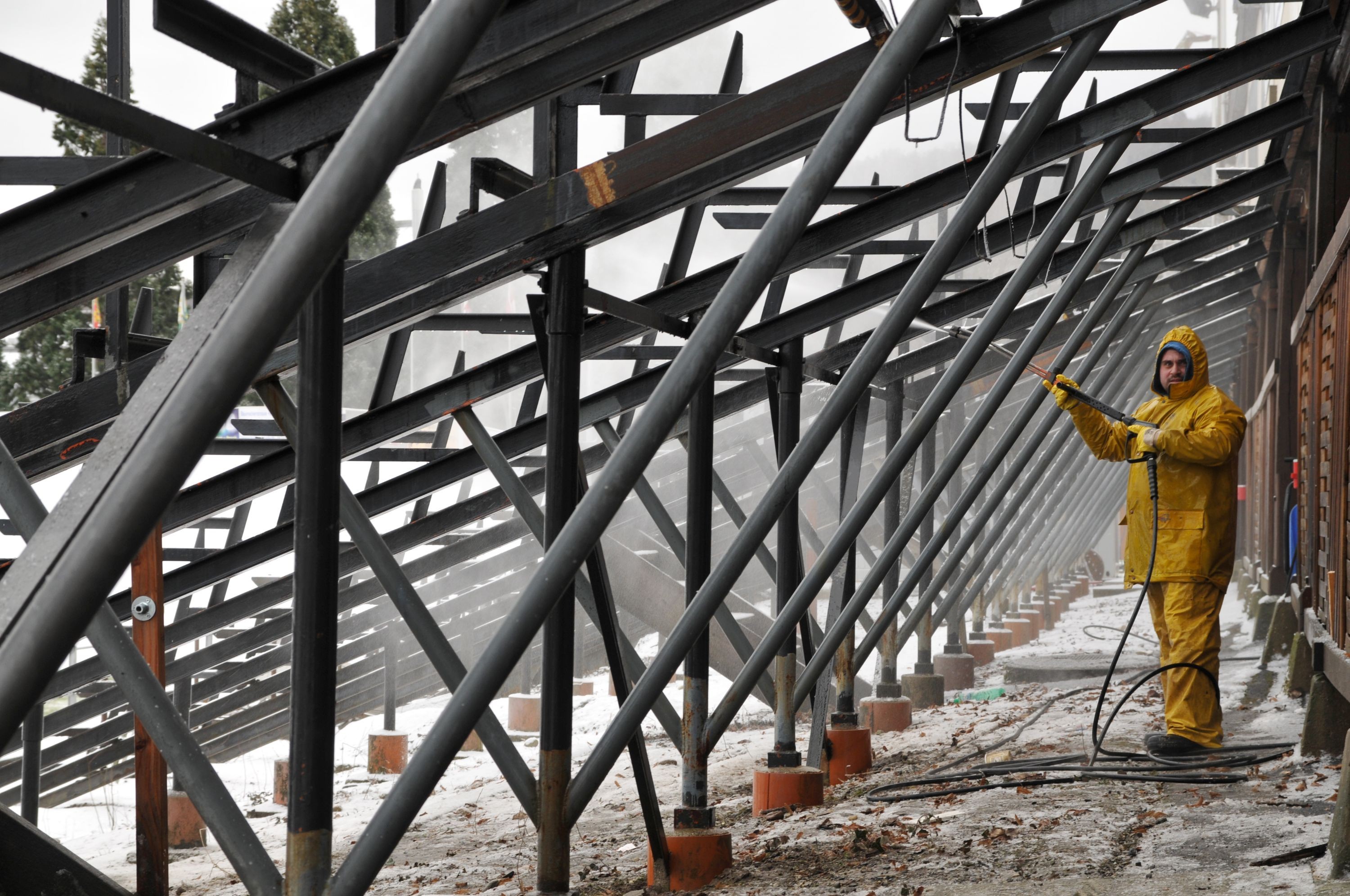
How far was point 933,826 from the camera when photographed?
224 inches

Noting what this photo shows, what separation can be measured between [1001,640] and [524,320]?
1252 cm

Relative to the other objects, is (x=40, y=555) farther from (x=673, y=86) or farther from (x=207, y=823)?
(x=673, y=86)

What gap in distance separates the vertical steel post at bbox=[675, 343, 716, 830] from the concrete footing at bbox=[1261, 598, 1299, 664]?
19.7 ft

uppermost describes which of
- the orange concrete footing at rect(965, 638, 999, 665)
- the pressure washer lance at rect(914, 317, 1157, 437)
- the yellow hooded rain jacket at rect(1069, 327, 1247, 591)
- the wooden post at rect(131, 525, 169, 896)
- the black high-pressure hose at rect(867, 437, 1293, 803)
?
the pressure washer lance at rect(914, 317, 1157, 437)

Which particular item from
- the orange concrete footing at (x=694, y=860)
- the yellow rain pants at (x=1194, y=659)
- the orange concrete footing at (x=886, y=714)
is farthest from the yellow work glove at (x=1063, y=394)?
the orange concrete footing at (x=886, y=714)

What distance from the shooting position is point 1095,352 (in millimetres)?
10656

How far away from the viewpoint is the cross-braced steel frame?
227 centimetres

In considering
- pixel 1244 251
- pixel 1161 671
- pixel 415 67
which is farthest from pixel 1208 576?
pixel 1244 251

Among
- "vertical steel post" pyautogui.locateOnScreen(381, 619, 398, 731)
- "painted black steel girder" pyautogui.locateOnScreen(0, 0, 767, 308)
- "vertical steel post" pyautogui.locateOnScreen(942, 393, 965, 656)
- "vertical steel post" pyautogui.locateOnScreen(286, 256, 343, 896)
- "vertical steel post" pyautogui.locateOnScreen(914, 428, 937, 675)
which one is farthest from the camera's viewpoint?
"vertical steel post" pyautogui.locateOnScreen(942, 393, 965, 656)

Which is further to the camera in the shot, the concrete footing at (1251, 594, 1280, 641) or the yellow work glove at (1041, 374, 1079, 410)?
the concrete footing at (1251, 594, 1280, 641)

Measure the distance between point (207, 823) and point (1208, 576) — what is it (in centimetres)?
513

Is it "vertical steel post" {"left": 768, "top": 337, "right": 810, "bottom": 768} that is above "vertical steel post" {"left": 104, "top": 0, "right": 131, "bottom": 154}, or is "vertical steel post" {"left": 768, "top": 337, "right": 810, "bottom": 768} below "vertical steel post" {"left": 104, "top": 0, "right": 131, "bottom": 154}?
below

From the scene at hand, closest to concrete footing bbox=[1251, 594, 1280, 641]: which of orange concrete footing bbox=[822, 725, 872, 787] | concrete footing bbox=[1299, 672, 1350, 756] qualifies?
orange concrete footing bbox=[822, 725, 872, 787]

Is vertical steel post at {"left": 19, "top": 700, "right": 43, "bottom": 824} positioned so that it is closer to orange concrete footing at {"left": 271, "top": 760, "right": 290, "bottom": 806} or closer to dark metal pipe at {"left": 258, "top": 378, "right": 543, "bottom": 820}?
orange concrete footing at {"left": 271, "top": 760, "right": 290, "bottom": 806}
